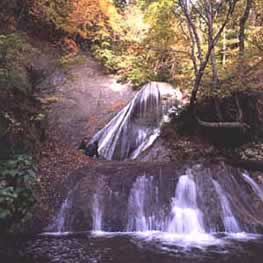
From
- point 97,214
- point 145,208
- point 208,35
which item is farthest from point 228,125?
point 97,214

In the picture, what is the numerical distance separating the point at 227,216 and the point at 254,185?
139 centimetres

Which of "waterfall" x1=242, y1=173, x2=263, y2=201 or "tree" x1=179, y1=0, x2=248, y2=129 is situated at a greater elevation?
"tree" x1=179, y1=0, x2=248, y2=129

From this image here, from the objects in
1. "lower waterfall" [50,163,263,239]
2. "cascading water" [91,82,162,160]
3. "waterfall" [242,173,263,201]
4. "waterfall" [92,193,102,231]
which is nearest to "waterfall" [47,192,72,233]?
"lower waterfall" [50,163,263,239]

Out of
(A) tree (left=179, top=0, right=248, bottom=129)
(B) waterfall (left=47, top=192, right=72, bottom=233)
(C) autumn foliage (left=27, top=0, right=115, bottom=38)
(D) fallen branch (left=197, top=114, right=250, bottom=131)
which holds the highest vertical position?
(C) autumn foliage (left=27, top=0, right=115, bottom=38)

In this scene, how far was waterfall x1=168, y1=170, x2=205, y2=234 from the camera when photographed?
6.89 meters

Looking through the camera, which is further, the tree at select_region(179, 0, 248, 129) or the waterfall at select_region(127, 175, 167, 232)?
the tree at select_region(179, 0, 248, 129)

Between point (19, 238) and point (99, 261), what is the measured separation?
1.71 meters

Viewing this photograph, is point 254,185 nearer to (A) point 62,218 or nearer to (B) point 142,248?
(B) point 142,248

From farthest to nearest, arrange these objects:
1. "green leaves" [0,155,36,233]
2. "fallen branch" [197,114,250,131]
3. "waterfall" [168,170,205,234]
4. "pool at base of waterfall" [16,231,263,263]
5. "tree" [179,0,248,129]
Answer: "fallen branch" [197,114,250,131] → "tree" [179,0,248,129] → "waterfall" [168,170,205,234] → "green leaves" [0,155,36,233] → "pool at base of waterfall" [16,231,263,263]

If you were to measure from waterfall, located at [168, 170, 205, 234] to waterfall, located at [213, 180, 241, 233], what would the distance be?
1.47 ft

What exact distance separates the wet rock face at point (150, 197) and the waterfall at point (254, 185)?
11cm

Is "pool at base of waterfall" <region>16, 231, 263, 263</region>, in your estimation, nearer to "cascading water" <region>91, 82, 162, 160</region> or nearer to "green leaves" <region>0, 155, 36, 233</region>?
"green leaves" <region>0, 155, 36, 233</region>

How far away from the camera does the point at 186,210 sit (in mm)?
7277

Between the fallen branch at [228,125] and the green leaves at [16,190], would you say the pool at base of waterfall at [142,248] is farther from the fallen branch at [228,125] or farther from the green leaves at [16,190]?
the fallen branch at [228,125]
